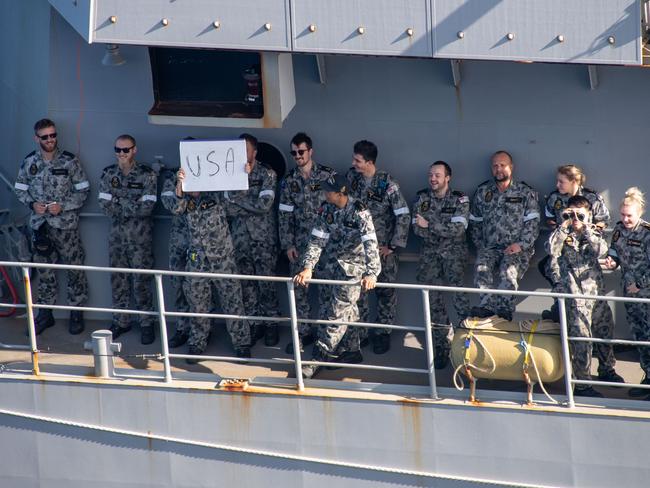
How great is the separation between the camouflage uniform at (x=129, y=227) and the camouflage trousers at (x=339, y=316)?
5.22ft

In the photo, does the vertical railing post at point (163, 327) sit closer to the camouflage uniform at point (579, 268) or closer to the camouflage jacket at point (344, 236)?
the camouflage jacket at point (344, 236)

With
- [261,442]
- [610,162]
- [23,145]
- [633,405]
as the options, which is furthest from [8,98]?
[633,405]

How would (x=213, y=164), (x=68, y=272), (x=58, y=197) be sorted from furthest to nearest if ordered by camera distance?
(x=68, y=272) < (x=58, y=197) < (x=213, y=164)

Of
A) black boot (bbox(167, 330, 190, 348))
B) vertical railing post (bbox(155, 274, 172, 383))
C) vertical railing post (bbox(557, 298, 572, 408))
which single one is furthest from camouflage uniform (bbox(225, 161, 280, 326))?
vertical railing post (bbox(557, 298, 572, 408))

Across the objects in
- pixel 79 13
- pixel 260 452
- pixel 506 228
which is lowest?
pixel 260 452

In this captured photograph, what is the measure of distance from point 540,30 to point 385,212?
1.94 meters

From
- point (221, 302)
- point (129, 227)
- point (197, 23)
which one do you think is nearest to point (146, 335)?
point (221, 302)

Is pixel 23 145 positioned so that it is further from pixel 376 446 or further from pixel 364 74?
pixel 376 446

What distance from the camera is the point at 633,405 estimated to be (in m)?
7.75

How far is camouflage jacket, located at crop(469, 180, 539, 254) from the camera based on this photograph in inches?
347

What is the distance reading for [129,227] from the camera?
9.53 m

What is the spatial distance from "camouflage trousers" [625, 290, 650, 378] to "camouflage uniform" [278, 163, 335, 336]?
2.38 m

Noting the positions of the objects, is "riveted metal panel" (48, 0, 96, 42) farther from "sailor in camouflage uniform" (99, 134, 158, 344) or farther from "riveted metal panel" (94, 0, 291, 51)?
"sailor in camouflage uniform" (99, 134, 158, 344)

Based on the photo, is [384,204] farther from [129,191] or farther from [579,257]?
[129,191]
